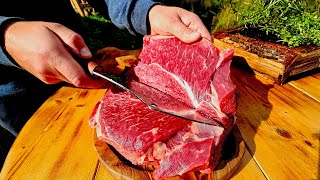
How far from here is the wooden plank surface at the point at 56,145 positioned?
4.97ft

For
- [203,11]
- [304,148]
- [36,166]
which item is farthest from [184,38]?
[203,11]

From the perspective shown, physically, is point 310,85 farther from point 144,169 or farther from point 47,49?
point 47,49

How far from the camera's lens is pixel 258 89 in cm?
215

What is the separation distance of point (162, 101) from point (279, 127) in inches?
30.4

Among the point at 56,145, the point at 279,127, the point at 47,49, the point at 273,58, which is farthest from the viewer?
the point at 273,58

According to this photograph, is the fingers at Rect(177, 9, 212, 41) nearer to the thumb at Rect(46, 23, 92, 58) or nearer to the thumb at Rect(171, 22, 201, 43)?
the thumb at Rect(171, 22, 201, 43)

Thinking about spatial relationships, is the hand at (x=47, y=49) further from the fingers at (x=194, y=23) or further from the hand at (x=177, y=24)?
the fingers at (x=194, y=23)

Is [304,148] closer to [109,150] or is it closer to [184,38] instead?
[184,38]

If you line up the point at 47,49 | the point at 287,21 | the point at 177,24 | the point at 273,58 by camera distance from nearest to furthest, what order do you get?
the point at 47,49 → the point at 177,24 → the point at 273,58 → the point at 287,21

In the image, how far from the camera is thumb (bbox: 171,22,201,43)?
69.9 inches

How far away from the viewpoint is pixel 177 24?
76.9 inches

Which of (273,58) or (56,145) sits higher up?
(273,58)

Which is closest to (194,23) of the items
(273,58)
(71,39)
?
(273,58)

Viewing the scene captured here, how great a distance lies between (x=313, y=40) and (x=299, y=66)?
1.02 ft
